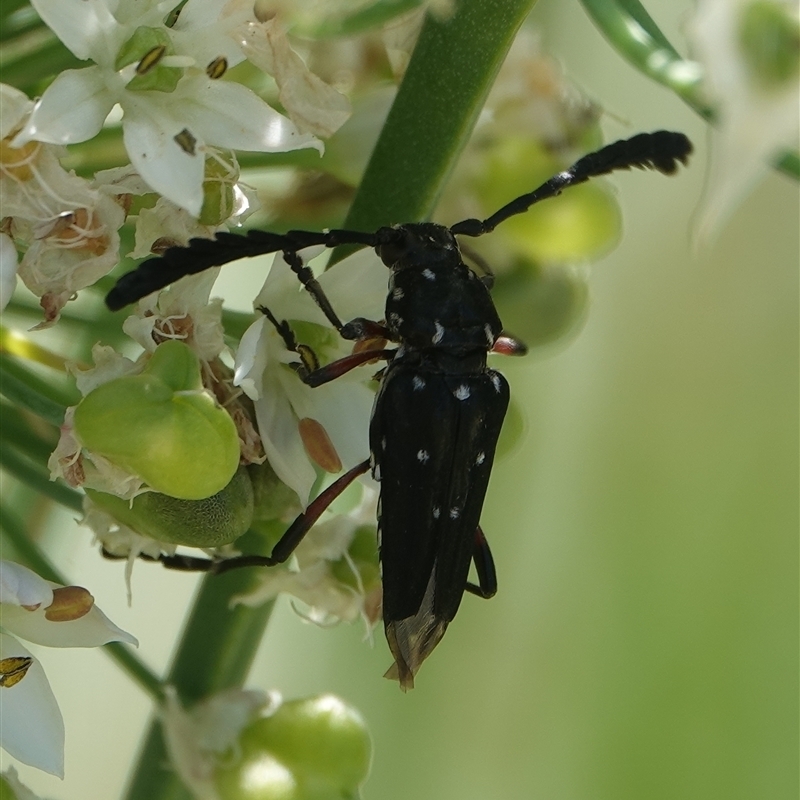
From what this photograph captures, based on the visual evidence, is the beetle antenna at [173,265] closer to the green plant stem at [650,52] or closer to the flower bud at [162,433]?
the flower bud at [162,433]

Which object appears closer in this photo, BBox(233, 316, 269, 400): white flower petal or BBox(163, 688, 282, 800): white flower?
BBox(233, 316, 269, 400): white flower petal

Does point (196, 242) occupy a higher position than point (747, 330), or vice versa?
point (747, 330)

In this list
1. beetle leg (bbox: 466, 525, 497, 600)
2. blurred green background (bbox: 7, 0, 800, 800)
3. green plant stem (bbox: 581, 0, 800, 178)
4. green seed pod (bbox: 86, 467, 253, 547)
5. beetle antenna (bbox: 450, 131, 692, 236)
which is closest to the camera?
green plant stem (bbox: 581, 0, 800, 178)

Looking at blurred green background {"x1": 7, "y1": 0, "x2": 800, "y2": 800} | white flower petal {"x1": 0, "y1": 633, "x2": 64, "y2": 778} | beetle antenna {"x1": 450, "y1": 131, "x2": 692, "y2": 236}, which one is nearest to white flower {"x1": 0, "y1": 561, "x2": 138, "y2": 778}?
white flower petal {"x1": 0, "y1": 633, "x2": 64, "y2": 778}

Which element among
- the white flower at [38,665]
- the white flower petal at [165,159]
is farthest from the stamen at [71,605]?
the white flower petal at [165,159]

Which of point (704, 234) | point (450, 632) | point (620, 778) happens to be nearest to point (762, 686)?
point (620, 778)

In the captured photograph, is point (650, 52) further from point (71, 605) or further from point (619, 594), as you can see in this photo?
point (619, 594)

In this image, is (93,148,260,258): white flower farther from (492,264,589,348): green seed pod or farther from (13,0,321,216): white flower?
(492,264,589,348): green seed pod

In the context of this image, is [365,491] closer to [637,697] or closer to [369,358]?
[369,358]
